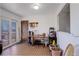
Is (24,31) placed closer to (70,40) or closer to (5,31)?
(5,31)

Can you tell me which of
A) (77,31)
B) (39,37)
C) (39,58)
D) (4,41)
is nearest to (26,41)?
(39,37)

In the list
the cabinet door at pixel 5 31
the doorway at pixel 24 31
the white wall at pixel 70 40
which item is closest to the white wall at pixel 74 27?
the white wall at pixel 70 40

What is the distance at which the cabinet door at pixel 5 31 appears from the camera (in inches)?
152

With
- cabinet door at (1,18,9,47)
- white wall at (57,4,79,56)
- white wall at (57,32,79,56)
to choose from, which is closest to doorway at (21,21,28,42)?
cabinet door at (1,18,9,47)

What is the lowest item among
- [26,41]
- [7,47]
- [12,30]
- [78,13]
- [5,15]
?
[7,47]

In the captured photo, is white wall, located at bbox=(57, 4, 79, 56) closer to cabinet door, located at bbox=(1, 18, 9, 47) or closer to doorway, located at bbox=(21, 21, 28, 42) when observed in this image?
doorway, located at bbox=(21, 21, 28, 42)

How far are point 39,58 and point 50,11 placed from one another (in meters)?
2.97

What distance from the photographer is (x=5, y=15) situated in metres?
3.85

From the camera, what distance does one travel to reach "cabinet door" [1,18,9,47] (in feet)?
12.7

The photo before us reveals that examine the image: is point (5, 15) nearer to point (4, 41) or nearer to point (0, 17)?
point (0, 17)

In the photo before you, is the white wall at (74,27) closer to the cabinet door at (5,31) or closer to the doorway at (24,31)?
the doorway at (24,31)

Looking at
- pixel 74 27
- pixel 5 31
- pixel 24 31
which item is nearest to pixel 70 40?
pixel 74 27

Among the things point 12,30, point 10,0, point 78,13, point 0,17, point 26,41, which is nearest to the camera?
point 10,0

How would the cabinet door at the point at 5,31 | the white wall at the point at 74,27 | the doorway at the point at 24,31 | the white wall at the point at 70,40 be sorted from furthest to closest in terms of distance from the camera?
the cabinet door at the point at 5,31 → the doorway at the point at 24,31 → the white wall at the point at 74,27 → the white wall at the point at 70,40
